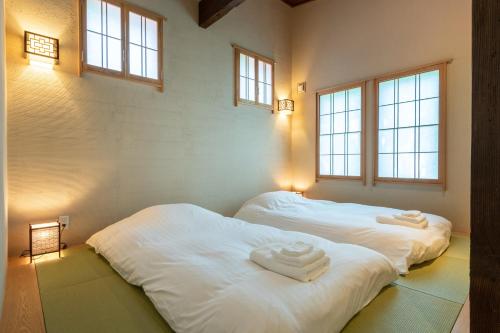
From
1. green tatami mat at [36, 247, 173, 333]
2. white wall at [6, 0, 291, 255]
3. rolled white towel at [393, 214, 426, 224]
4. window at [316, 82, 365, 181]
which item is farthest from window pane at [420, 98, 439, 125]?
green tatami mat at [36, 247, 173, 333]

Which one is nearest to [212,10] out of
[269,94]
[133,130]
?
[269,94]

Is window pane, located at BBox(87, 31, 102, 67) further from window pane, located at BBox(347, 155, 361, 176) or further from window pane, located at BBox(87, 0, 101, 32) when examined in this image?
window pane, located at BBox(347, 155, 361, 176)

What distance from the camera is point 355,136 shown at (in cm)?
407

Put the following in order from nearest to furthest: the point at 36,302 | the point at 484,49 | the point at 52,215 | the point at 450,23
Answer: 1. the point at 484,49
2. the point at 36,302
3. the point at 52,215
4. the point at 450,23

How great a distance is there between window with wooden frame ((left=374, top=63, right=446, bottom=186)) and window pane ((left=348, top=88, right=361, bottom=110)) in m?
0.27

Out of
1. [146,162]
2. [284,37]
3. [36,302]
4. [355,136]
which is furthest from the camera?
[284,37]

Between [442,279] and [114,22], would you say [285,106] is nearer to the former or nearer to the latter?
Result: [114,22]

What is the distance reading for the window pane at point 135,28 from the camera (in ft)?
9.45

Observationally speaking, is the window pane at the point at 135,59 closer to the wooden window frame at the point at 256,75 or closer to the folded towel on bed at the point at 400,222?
the wooden window frame at the point at 256,75

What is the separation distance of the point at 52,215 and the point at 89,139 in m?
0.77

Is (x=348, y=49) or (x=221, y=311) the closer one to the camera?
(x=221, y=311)

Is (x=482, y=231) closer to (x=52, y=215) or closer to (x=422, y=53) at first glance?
(x=52, y=215)

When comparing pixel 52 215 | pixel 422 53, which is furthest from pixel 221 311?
pixel 422 53

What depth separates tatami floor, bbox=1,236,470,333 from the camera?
1.43 meters
